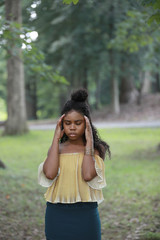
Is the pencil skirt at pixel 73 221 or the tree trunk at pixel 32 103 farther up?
the tree trunk at pixel 32 103

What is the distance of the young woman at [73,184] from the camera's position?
2.53 m

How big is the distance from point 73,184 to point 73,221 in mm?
282

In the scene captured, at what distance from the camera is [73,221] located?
254 centimetres

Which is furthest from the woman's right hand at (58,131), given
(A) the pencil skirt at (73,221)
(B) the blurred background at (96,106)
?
(B) the blurred background at (96,106)

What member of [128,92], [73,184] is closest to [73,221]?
[73,184]

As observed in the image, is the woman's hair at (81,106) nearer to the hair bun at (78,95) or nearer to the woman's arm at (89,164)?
the hair bun at (78,95)

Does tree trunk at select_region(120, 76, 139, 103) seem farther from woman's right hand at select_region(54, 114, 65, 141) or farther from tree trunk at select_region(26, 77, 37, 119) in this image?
woman's right hand at select_region(54, 114, 65, 141)

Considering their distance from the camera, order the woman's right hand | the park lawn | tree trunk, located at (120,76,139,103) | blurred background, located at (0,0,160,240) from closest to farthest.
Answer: the woman's right hand
the park lawn
blurred background, located at (0,0,160,240)
tree trunk, located at (120,76,139,103)

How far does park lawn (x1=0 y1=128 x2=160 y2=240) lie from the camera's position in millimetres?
4715

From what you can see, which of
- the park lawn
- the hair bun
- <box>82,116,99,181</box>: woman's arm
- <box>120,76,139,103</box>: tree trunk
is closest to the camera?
<box>82,116,99,181</box>: woman's arm

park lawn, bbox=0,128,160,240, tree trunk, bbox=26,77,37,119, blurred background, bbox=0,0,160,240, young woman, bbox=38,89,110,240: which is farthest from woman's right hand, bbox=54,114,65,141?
tree trunk, bbox=26,77,37,119

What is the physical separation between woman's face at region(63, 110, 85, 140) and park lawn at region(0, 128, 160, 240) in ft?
7.37

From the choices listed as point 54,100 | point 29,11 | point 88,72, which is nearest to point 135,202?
point 29,11

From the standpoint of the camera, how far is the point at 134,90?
26.4m
